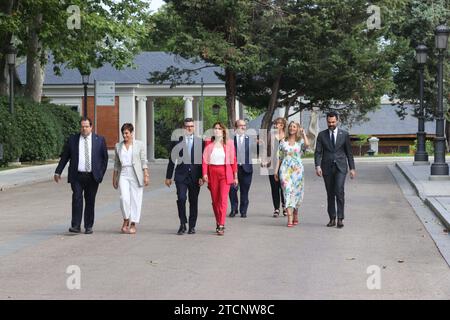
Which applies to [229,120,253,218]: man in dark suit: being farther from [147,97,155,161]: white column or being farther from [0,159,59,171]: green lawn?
[147,97,155,161]: white column

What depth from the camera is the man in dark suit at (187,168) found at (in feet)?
47.7

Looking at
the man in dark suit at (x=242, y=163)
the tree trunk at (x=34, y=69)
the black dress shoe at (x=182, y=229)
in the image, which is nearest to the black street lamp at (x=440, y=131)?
the man in dark suit at (x=242, y=163)

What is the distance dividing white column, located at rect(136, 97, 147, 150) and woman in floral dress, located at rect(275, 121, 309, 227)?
47.3 metres

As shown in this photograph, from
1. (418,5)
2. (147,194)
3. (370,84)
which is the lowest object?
(147,194)

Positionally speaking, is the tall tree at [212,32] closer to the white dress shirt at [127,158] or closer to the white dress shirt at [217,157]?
the white dress shirt at [127,158]

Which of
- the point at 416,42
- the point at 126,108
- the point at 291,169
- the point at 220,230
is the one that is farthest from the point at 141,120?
the point at 220,230

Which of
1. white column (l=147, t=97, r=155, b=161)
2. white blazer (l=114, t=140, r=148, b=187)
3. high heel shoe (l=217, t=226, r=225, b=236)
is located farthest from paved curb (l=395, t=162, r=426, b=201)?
white column (l=147, t=97, r=155, b=161)

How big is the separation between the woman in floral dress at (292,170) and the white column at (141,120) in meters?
47.3

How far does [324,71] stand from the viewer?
44.0m

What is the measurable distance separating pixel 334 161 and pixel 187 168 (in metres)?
2.55

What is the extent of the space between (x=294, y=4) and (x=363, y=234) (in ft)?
107

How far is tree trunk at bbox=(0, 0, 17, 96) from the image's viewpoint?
35.9 meters
